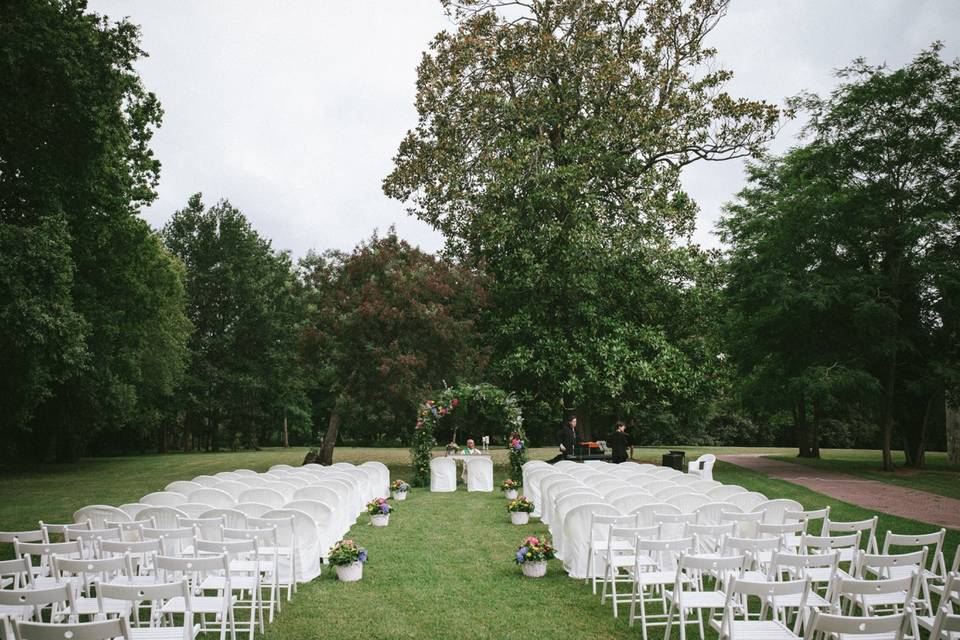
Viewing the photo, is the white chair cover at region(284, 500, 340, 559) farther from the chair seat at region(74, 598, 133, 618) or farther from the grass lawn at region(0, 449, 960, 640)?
the chair seat at region(74, 598, 133, 618)

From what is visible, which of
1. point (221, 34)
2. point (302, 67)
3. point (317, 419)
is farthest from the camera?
point (317, 419)

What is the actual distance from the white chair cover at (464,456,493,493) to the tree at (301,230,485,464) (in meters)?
5.04

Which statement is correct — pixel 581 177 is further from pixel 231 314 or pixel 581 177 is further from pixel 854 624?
pixel 231 314

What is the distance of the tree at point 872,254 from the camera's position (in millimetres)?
23375

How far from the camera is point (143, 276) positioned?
2662 cm

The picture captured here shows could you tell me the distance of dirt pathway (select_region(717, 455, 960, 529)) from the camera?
46.8ft

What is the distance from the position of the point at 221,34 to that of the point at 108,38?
2859 mm

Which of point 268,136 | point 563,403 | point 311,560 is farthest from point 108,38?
point 563,403

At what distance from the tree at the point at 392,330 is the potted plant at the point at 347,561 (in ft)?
46.2

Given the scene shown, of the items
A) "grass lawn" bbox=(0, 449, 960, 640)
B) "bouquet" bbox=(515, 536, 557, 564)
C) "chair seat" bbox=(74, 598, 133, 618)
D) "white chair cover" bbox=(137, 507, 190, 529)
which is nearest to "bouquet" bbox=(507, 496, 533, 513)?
"grass lawn" bbox=(0, 449, 960, 640)

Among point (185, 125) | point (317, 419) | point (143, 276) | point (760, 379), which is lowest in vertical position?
point (317, 419)

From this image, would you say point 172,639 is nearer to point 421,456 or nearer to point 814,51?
point 421,456

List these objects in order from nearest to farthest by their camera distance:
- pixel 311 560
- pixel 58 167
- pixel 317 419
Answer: pixel 311 560 < pixel 58 167 < pixel 317 419

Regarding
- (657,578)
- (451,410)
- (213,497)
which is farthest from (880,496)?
(213,497)
